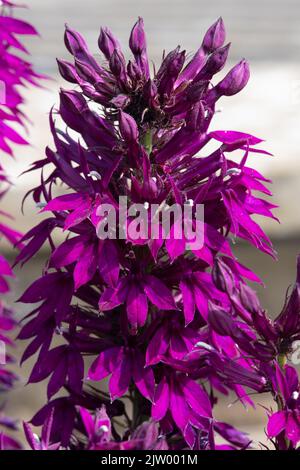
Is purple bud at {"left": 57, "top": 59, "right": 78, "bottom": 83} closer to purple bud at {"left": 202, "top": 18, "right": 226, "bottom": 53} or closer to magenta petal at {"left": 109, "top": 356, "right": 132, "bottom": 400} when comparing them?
purple bud at {"left": 202, "top": 18, "right": 226, "bottom": 53}

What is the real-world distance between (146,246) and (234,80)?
156mm

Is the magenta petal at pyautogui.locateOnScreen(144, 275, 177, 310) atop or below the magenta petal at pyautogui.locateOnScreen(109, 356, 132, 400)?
atop

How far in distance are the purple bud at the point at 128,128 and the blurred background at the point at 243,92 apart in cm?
38

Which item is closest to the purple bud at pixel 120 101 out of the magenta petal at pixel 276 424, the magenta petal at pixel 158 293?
the magenta petal at pixel 158 293

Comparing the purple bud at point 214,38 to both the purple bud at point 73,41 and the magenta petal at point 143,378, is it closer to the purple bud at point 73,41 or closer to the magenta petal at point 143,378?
the purple bud at point 73,41

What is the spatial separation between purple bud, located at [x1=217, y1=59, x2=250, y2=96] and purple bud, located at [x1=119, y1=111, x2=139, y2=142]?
0.09 m

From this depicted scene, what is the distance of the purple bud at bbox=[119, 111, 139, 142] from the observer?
29.8 inches

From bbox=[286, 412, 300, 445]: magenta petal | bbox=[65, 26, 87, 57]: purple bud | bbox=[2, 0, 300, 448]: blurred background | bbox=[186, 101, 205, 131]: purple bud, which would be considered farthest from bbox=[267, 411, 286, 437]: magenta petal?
bbox=[2, 0, 300, 448]: blurred background

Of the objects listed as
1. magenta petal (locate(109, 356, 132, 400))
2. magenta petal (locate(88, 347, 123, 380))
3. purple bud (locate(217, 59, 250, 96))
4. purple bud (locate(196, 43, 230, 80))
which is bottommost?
magenta petal (locate(109, 356, 132, 400))

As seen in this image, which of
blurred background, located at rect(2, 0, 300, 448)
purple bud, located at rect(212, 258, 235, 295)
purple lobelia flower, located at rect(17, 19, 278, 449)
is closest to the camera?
purple bud, located at rect(212, 258, 235, 295)

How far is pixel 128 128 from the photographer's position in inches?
30.0

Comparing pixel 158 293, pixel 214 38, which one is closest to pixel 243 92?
pixel 214 38

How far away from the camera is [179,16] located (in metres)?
2.71

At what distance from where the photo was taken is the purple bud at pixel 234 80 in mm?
811
